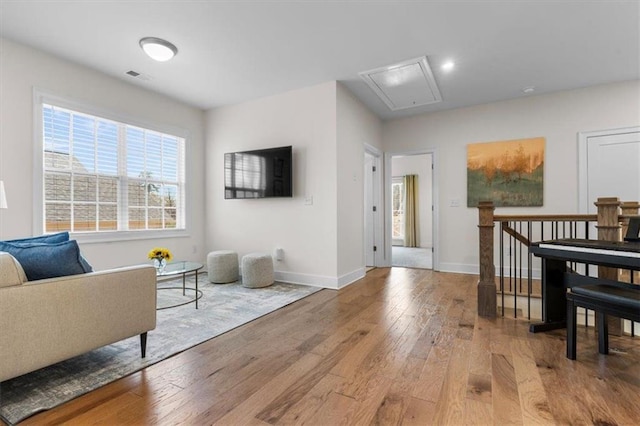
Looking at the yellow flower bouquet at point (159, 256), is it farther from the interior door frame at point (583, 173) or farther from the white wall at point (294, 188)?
the interior door frame at point (583, 173)

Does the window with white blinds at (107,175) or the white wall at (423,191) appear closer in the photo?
the window with white blinds at (107,175)

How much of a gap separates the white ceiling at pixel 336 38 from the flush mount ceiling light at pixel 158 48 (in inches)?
2.9

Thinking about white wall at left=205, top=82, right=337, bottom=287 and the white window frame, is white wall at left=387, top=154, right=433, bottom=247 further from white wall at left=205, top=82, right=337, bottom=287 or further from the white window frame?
the white window frame

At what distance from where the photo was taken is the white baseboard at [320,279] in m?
3.98

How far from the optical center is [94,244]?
146 inches

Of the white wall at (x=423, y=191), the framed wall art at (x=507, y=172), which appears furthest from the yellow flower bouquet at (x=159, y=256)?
the white wall at (x=423, y=191)

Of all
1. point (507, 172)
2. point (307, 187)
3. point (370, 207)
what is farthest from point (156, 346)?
point (507, 172)

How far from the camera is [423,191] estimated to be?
8.88 metres

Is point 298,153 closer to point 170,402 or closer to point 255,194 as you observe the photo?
point 255,194

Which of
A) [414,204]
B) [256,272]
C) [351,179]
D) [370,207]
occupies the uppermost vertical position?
[351,179]

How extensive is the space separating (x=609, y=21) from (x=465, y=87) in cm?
154

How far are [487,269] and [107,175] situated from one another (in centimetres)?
463

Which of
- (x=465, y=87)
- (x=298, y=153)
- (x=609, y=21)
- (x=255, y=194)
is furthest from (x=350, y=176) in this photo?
(x=609, y=21)

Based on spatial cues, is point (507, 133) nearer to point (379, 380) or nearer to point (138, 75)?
point (379, 380)
